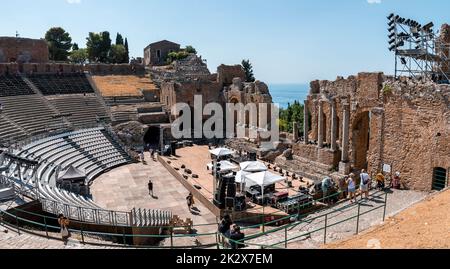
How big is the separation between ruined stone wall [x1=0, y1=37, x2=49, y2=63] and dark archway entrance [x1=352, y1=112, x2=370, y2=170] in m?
39.4

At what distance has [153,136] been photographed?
131ft

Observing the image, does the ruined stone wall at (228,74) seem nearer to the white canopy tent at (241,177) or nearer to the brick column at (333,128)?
the brick column at (333,128)

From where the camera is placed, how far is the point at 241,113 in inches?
1528

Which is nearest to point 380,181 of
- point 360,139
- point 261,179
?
point 261,179

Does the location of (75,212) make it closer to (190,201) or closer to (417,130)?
(190,201)

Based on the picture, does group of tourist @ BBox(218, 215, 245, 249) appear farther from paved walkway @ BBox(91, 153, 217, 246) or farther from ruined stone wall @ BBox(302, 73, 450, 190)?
ruined stone wall @ BBox(302, 73, 450, 190)

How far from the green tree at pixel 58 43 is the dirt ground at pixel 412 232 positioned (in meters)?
68.8

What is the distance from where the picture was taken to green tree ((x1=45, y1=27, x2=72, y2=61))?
68.0 m

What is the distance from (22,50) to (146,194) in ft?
111

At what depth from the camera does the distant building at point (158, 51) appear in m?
71.8

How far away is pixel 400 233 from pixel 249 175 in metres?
11.9

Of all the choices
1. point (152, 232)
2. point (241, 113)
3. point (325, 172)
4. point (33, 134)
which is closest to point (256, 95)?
point (241, 113)

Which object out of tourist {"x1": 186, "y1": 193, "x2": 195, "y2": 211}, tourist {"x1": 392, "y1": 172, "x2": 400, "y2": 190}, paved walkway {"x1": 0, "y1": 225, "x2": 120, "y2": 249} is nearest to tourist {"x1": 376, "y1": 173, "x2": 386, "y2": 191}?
tourist {"x1": 392, "y1": 172, "x2": 400, "y2": 190}
